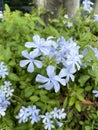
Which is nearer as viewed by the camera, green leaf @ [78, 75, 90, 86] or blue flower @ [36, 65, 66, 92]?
blue flower @ [36, 65, 66, 92]

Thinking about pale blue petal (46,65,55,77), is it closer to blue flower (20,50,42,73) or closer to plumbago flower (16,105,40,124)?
blue flower (20,50,42,73)

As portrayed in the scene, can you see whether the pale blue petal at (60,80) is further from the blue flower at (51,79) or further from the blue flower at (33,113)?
the blue flower at (33,113)

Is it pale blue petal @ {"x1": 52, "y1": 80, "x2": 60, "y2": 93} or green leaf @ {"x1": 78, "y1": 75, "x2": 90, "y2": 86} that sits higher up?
pale blue petal @ {"x1": 52, "y1": 80, "x2": 60, "y2": 93}

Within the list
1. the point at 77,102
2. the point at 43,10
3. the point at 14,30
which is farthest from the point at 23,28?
the point at 43,10

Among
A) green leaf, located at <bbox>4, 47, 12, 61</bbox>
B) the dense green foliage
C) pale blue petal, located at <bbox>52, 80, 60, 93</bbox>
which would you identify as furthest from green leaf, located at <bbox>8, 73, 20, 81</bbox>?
pale blue petal, located at <bbox>52, 80, 60, 93</bbox>

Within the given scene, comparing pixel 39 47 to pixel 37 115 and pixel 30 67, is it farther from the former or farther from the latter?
pixel 37 115

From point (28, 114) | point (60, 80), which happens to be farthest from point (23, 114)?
point (60, 80)

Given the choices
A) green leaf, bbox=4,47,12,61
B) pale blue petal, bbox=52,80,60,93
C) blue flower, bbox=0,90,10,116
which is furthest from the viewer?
green leaf, bbox=4,47,12,61

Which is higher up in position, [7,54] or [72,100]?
[7,54]

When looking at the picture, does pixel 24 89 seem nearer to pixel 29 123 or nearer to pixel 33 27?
pixel 29 123
